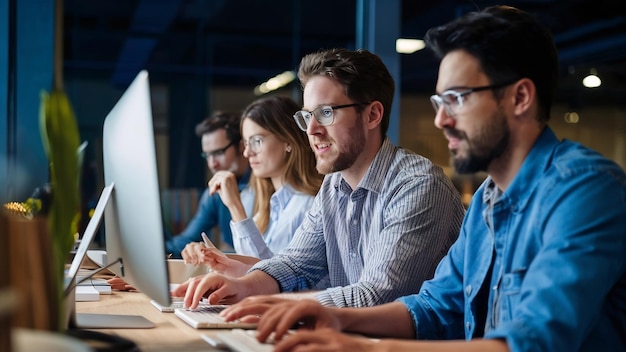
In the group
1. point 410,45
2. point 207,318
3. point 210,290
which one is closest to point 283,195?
point 210,290

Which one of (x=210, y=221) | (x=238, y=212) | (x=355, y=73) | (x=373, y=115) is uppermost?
(x=355, y=73)

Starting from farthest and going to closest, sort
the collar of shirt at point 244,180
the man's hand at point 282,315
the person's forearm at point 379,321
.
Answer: the collar of shirt at point 244,180
the person's forearm at point 379,321
the man's hand at point 282,315

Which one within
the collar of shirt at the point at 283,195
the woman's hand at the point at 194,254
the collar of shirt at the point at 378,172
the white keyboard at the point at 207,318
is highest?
the collar of shirt at the point at 378,172

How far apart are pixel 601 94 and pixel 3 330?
918 centimetres

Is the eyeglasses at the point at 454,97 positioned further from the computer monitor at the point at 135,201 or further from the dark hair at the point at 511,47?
the computer monitor at the point at 135,201

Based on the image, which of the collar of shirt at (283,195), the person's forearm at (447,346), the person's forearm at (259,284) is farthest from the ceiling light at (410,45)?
the person's forearm at (447,346)

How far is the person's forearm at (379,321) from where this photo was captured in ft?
5.62

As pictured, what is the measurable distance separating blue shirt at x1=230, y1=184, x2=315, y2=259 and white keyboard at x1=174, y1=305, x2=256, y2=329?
1.33 m

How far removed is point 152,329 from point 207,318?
0.12 meters

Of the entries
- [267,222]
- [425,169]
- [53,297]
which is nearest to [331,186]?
[425,169]

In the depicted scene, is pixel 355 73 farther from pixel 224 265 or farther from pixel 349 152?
pixel 224 265

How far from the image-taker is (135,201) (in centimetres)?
146

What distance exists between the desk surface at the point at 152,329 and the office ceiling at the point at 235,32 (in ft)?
12.8

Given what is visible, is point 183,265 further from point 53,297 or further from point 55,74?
point 55,74
